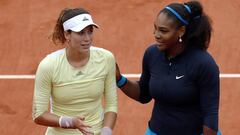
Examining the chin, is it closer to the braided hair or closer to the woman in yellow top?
the braided hair

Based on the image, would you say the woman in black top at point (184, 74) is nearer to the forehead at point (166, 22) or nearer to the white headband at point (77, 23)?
the forehead at point (166, 22)

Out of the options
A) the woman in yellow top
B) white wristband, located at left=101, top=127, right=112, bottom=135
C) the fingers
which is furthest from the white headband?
white wristband, located at left=101, top=127, right=112, bottom=135

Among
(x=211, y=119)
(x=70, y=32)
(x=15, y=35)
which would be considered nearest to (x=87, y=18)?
(x=70, y=32)

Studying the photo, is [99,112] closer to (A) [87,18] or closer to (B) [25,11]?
(A) [87,18]

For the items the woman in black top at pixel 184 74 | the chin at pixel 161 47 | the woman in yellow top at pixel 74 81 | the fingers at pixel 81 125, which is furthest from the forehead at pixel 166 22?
the fingers at pixel 81 125

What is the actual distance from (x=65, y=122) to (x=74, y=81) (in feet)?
0.97

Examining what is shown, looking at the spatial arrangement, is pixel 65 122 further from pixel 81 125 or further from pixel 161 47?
pixel 161 47

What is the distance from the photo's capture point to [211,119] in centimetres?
393

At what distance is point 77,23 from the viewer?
13.2 feet

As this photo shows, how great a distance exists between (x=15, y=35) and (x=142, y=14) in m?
2.01

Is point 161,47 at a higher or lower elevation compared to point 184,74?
higher

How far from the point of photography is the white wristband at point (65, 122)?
157 inches

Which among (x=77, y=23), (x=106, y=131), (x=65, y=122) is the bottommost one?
(x=106, y=131)

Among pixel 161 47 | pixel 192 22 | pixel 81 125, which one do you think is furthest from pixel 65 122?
pixel 192 22
